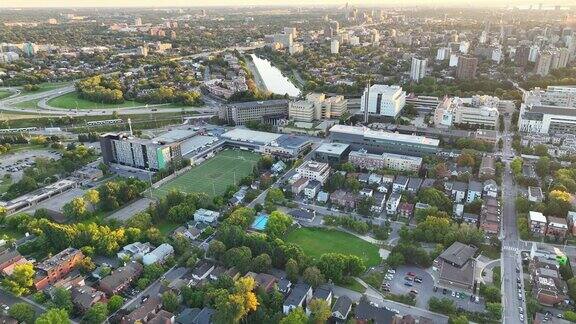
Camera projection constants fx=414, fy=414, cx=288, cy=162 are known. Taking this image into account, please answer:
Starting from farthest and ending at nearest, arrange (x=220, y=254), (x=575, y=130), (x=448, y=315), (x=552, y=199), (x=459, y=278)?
(x=575, y=130), (x=552, y=199), (x=220, y=254), (x=459, y=278), (x=448, y=315)

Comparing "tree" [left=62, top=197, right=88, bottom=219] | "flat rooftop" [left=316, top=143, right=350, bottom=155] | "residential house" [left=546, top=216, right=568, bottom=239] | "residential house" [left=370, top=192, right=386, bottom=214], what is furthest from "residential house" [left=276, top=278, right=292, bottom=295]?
"flat rooftop" [left=316, top=143, right=350, bottom=155]

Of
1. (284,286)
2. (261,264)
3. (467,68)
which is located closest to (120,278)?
(261,264)

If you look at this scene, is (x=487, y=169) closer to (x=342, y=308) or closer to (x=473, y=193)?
(x=473, y=193)

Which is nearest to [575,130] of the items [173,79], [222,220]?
[222,220]

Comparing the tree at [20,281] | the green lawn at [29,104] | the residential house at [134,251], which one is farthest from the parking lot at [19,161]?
the green lawn at [29,104]

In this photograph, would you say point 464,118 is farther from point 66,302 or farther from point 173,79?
point 173,79

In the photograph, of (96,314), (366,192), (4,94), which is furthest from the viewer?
(4,94)

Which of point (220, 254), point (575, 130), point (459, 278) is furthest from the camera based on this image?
point (575, 130)
